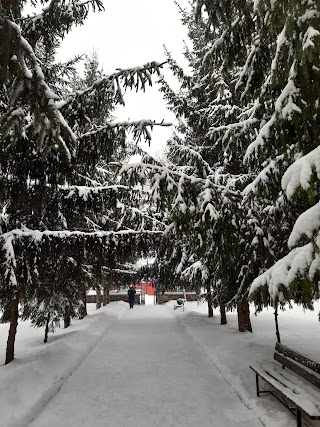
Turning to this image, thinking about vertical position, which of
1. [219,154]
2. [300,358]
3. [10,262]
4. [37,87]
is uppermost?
[219,154]

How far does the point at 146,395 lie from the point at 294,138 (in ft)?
16.2

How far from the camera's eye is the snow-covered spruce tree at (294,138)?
3074 millimetres

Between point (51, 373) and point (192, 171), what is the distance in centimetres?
664

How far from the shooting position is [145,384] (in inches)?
283

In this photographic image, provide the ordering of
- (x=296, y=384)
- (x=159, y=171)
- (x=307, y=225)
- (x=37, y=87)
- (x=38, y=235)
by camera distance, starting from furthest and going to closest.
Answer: (x=38, y=235) → (x=159, y=171) → (x=296, y=384) → (x=37, y=87) → (x=307, y=225)

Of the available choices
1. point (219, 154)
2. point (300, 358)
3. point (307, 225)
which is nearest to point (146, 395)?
point (300, 358)

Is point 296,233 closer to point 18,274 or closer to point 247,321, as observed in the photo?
point 18,274

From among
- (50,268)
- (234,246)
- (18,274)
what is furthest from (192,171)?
(18,274)

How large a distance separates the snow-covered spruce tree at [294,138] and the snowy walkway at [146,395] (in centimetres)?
245

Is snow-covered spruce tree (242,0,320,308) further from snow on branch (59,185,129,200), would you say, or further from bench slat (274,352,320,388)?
snow on branch (59,185,129,200)

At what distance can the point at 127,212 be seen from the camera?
10922mm

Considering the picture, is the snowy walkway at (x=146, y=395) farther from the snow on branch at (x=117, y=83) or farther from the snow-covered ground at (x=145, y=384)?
the snow on branch at (x=117, y=83)

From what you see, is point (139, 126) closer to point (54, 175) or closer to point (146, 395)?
point (54, 175)

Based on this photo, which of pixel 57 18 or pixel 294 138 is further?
pixel 57 18
